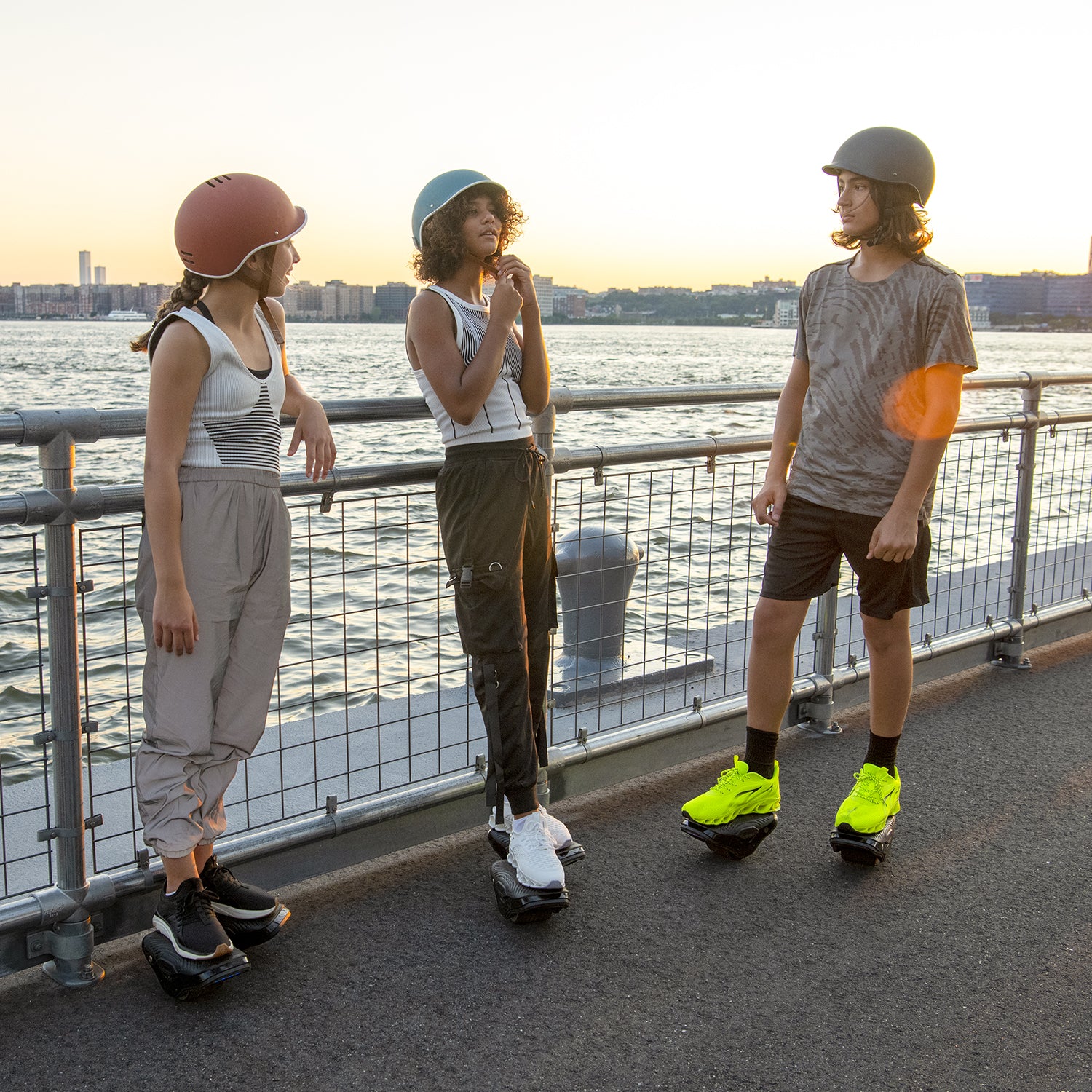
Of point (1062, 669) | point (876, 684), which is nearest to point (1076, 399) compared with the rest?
point (1062, 669)

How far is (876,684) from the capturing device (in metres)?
3.57

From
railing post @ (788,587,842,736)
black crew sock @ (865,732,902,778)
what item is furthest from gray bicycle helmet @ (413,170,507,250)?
railing post @ (788,587,842,736)

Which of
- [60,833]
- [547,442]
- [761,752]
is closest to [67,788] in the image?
[60,833]

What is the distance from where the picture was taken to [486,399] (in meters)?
2.89

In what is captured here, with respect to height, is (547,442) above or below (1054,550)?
above

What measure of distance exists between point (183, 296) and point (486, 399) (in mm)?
761

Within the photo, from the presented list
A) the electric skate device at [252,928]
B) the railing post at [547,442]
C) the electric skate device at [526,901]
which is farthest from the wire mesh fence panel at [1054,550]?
the electric skate device at [252,928]

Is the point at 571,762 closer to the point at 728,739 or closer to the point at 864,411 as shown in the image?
the point at 728,739

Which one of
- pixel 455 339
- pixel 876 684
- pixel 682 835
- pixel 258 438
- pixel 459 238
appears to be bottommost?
pixel 682 835

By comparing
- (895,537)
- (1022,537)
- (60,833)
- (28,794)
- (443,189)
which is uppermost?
(443,189)

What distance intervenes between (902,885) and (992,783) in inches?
36.8

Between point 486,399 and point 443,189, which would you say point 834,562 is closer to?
point 486,399

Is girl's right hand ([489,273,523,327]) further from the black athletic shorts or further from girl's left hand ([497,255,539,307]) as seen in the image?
the black athletic shorts

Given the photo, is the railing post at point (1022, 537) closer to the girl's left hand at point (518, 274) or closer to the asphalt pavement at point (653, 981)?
the asphalt pavement at point (653, 981)
